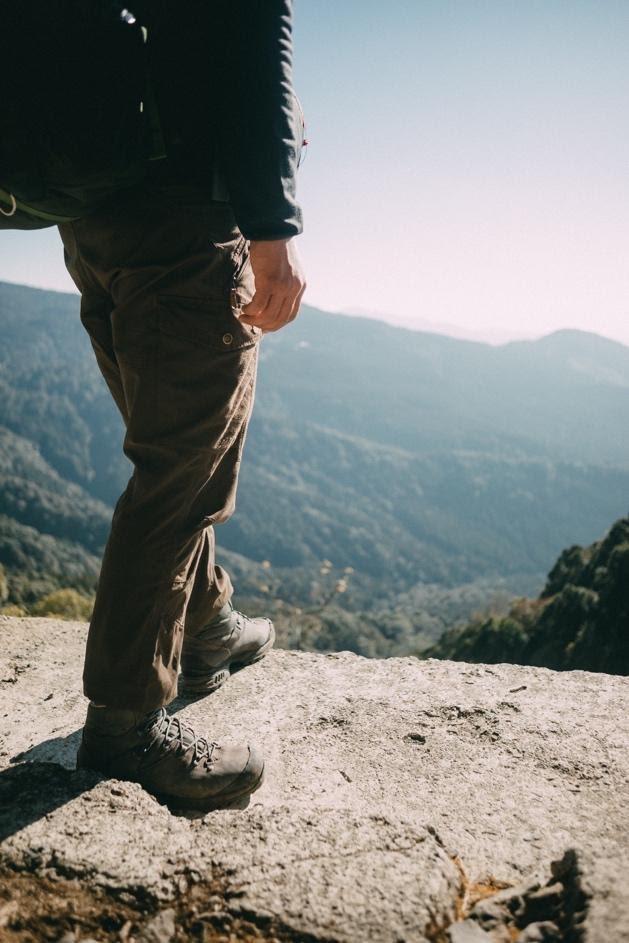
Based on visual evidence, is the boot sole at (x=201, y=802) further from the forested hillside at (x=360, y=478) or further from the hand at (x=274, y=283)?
the forested hillside at (x=360, y=478)

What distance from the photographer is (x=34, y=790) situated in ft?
4.49

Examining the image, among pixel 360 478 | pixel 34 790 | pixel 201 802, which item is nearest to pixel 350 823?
pixel 201 802

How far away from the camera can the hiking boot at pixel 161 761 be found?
140 cm

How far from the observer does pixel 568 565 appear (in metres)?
18.4

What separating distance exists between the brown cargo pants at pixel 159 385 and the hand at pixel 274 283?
0.04 metres

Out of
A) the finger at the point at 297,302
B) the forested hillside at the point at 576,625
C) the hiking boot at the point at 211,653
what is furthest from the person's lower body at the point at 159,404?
Result: the forested hillside at the point at 576,625

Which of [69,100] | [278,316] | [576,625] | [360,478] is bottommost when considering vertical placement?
[360,478]

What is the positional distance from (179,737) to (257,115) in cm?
142

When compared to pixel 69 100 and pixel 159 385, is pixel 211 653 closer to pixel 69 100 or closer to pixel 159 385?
pixel 159 385

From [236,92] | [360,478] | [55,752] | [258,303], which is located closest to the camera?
[236,92]

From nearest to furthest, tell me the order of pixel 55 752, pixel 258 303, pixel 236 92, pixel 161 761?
pixel 236 92 < pixel 258 303 < pixel 161 761 < pixel 55 752

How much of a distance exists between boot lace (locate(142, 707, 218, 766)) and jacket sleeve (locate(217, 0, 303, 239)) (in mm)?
1148

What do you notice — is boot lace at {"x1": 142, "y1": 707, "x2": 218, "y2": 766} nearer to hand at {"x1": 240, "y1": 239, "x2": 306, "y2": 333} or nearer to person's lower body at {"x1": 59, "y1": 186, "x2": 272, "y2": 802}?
person's lower body at {"x1": 59, "y1": 186, "x2": 272, "y2": 802}

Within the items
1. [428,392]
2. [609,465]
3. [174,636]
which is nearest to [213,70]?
[174,636]
